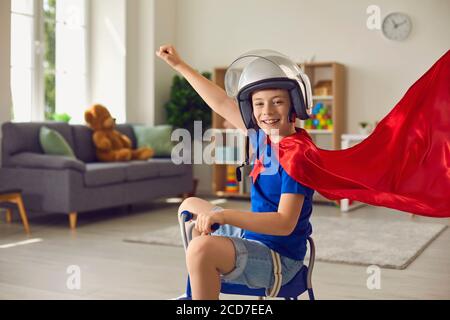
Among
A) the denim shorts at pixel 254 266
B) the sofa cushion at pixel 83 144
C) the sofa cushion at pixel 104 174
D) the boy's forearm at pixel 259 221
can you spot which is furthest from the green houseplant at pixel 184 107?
the boy's forearm at pixel 259 221

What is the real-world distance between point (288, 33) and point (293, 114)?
224 inches

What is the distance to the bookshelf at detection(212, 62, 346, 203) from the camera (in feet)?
22.1

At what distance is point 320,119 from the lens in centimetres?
686

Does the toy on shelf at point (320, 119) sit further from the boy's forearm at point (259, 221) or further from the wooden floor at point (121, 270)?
the boy's forearm at point (259, 221)

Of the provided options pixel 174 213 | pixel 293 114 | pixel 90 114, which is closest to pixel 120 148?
pixel 90 114

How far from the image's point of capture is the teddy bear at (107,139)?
20.3ft

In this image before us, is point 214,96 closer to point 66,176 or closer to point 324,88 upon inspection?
point 66,176

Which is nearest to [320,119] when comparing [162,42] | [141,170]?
[141,170]

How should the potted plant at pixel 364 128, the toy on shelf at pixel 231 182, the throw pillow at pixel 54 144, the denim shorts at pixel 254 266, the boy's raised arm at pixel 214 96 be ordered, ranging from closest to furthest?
the denim shorts at pixel 254 266, the boy's raised arm at pixel 214 96, the throw pillow at pixel 54 144, the potted plant at pixel 364 128, the toy on shelf at pixel 231 182

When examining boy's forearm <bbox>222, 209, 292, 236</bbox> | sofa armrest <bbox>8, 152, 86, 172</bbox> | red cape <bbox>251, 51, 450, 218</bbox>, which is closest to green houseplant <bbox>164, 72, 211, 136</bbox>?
sofa armrest <bbox>8, 152, 86, 172</bbox>

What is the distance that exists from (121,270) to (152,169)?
8.48ft

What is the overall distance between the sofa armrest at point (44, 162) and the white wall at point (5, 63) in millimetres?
507

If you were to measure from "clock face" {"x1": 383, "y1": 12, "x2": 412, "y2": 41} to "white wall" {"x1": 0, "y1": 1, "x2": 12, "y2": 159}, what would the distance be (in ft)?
12.7

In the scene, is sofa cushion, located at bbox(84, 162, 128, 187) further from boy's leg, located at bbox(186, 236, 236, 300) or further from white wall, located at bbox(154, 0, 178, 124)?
boy's leg, located at bbox(186, 236, 236, 300)
